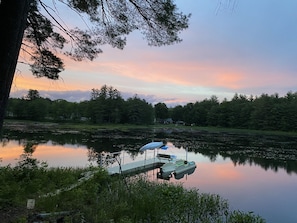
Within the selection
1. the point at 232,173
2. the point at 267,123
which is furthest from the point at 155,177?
the point at 267,123

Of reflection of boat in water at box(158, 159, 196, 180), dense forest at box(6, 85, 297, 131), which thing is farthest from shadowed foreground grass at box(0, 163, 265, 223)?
dense forest at box(6, 85, 297, 131)

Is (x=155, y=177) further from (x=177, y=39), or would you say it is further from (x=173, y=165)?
(x=177, y=39)

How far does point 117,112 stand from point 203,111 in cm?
2942

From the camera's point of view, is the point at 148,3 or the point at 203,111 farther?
Answer: the point at 203,111

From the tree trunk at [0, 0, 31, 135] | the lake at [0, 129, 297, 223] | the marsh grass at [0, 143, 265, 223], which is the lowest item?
the lake at [0, 129, 297, 223]

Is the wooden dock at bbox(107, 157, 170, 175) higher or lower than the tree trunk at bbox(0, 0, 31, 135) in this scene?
lower

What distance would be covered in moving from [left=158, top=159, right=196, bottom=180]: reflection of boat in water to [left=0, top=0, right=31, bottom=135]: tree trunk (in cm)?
1314

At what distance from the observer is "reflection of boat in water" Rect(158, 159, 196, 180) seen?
15.7 metres

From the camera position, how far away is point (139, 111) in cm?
7325

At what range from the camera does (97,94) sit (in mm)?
73625

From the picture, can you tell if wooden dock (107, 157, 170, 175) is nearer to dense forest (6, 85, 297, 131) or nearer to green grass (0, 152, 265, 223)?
green grass (0, 152, 265, 223)

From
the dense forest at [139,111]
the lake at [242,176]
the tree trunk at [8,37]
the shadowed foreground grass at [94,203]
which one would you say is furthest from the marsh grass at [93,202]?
the dense forest at [139,111]

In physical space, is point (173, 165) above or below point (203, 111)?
below

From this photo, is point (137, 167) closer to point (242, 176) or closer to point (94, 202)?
point (242, 176)
